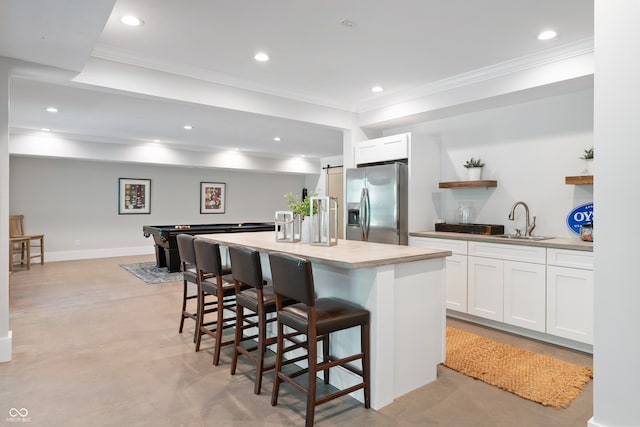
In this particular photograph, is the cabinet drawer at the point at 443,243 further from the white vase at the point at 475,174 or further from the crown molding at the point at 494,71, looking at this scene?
the crown molding at the point at 494,71

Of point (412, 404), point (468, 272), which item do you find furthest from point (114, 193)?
point (412, 404)

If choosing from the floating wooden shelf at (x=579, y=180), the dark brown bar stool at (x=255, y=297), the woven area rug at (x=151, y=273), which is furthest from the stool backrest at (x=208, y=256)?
the woven area rug at (x=151, y=273)

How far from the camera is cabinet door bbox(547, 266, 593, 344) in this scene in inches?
123

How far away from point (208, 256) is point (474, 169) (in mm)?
3063

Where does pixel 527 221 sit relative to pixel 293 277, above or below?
above

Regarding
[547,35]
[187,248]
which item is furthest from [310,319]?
[547,35]

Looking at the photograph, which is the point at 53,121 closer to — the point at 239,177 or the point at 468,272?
the point at 239,177

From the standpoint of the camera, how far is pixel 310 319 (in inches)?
81.7

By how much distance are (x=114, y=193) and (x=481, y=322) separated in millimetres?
8095

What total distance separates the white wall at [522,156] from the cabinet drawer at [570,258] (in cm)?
58

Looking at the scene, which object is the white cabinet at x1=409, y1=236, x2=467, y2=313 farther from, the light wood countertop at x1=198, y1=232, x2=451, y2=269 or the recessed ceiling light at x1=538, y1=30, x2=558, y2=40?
the recessed ceiling light at x1=538, y1=30, x2=558, y2=40

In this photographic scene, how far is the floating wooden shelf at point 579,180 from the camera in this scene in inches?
135

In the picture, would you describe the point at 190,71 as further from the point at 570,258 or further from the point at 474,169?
the point at 570,258

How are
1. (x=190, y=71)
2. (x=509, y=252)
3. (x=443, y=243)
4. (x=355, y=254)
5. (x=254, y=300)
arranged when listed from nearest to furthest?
(x=355, y=254)
(x=254, y=300)
(x=509, y=252)
(x=190, y=71)
(x=443, y=243)
